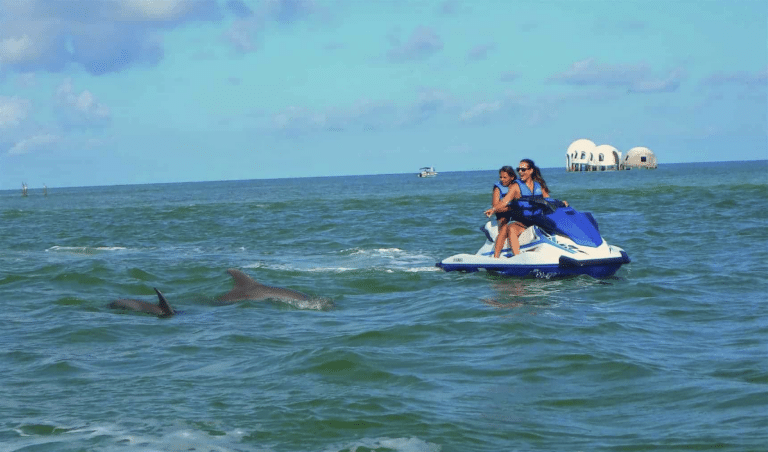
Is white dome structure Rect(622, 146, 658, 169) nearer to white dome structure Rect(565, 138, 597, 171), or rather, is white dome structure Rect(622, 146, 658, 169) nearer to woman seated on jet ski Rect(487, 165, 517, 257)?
white dome structure Rect(565, 138, 597, 171)

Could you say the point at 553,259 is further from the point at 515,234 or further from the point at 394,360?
the point at 394,360

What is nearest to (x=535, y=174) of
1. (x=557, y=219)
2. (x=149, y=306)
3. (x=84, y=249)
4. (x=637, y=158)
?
(x=557, y=219)

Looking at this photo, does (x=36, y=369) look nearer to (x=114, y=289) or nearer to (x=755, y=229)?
(x=114, y=289)

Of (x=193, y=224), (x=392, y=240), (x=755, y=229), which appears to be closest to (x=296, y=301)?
(x=392, y=240)

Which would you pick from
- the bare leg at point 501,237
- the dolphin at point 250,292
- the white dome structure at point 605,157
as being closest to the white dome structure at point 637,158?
the white dome structure at point 605,157

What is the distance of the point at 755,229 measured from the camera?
2208cm

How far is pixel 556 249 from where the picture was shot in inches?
545

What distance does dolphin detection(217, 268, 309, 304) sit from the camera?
12.3 m

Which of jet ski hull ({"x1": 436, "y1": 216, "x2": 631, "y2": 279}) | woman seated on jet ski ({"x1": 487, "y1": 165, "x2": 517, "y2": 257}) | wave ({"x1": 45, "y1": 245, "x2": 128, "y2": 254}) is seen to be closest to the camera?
jet ski hull ({"x1": 436, "y1": 216, "x2": 631, "y2": 279})

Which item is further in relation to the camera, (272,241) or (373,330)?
(272,241)

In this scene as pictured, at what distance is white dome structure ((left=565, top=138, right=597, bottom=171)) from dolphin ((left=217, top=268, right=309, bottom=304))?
134277 mm

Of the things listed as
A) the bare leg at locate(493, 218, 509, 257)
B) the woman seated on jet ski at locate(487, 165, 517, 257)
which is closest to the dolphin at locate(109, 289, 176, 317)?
the woman seated on jet ski at locate(487, 165, 517, 257)

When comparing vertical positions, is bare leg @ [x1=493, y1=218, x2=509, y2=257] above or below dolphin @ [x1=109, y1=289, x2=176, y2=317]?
above

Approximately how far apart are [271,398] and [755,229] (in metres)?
18.0
